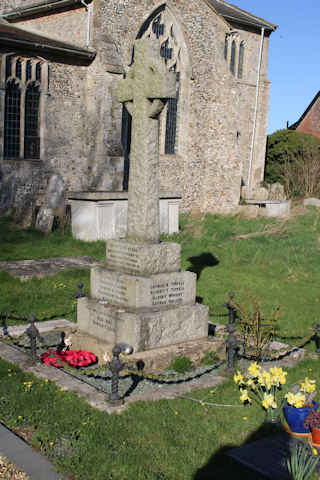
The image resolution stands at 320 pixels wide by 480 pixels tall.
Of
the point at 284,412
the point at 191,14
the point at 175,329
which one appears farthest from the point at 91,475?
the point at 191,14

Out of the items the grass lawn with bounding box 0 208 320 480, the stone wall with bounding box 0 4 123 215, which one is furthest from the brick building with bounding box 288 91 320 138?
Result: the grass lawn with bounding box 0 208 320 480

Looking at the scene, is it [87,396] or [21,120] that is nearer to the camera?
[87,396]

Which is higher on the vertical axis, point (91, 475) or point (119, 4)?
point (119, 4)

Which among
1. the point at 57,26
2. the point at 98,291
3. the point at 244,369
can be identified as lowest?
the point at 244,369

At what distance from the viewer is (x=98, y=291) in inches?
250

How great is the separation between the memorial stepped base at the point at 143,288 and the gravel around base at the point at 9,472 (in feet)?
8.25

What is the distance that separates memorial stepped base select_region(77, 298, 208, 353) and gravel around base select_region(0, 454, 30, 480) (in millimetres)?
2206

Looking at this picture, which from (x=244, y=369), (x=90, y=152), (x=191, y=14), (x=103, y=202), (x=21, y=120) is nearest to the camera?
(x=244, y=369)

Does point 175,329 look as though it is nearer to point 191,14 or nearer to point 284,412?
point 284,412

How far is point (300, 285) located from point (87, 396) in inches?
251


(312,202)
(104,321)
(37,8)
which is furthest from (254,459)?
(312,202)

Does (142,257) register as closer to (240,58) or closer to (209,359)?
(209,359)

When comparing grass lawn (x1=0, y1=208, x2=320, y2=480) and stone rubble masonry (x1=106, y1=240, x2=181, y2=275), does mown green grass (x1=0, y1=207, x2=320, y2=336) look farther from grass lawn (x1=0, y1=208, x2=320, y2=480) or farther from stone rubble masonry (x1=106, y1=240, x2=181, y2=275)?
stone rubble masonry (x1=106, y1=240, x2=181, y2=275)

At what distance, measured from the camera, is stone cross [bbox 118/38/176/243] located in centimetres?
580
